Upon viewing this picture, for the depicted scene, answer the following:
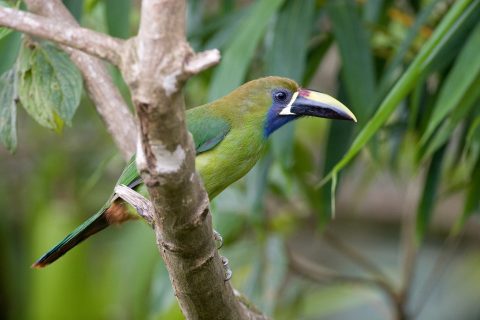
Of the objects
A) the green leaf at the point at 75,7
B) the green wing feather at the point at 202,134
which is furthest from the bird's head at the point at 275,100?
the green leaf at the point at 75,7

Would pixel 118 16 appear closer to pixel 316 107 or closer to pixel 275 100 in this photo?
pixel 275 100

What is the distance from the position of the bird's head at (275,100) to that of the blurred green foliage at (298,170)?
22 centimetres

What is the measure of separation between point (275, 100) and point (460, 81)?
0.55 meters

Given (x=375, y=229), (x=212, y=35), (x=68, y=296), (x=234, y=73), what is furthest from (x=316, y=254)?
(x=234, y=73)

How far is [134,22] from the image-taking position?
189 inches

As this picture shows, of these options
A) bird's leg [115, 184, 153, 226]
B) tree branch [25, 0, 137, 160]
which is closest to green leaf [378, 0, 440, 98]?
tree branch [25, 0, 137, 160]

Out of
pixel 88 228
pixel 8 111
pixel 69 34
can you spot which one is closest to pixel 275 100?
pixel 88 228

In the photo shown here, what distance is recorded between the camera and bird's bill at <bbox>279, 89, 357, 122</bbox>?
8.93 feet

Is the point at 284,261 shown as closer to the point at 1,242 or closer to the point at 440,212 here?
the point at 440,212

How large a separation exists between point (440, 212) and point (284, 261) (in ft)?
5.65

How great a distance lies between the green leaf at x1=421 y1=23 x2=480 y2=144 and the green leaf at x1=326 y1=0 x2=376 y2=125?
0.37m

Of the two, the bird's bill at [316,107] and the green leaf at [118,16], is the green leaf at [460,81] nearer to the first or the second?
the bird's bill at [316,107]

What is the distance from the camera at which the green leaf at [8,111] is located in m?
2.65

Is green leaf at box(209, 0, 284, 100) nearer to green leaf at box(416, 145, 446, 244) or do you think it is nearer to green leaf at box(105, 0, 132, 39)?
green leaf at box(105, 0, 132, 39)
